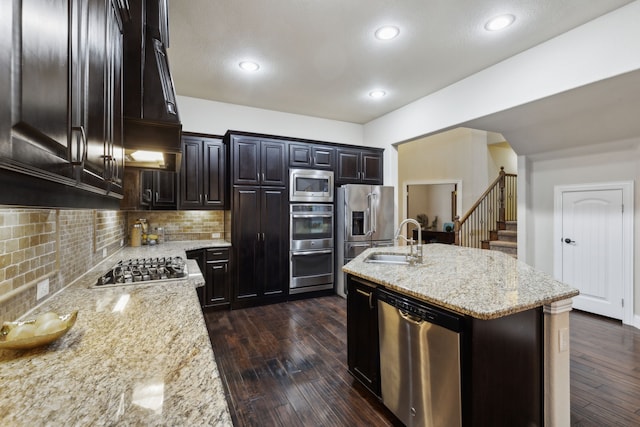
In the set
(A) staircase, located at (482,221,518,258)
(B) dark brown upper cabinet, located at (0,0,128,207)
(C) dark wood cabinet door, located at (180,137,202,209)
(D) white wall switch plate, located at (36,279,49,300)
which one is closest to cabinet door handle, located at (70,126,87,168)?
(B) dark brown upper cabinet, located at (0,0,128,207)

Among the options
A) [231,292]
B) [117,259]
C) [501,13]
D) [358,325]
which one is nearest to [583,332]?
[358,325]

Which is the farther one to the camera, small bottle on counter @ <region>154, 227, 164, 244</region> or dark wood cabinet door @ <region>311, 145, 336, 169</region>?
dark wood cabinet door @ <region>311, 145, 336, 169</region>

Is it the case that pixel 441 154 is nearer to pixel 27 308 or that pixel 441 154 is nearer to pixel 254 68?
pixel 254 68

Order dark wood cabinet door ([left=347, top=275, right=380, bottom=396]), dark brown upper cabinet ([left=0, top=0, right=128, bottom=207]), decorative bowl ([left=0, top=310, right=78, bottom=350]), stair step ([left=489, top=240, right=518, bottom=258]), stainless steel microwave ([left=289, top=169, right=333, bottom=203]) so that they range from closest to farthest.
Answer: dark brown upper cabinet ([left=0, top=0, right=128, bottom=207])
decorative bowl ([left=0, top=310, right=78, bottom=350])
dark wood cabinet door ([left=347, top=275, right=380, bottom=396])
stainless steel microwave ([left=289, top=169, right=333, bottom=203])
stair step ([left=489, top=240, right=518, bottom=258])

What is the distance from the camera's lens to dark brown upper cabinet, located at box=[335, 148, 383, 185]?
4.79 metres

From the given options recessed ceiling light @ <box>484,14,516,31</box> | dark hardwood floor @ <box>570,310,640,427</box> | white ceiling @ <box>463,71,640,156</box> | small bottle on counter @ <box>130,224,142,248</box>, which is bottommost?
dark hardwood floor @ <box>570,310,640,427</box>

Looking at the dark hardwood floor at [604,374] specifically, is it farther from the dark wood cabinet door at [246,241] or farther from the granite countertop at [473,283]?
the dark wood cabinet door at [246,241]

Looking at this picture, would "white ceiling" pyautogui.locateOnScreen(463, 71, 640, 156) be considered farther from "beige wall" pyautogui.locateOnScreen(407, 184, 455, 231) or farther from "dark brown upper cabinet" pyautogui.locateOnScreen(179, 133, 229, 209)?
"beige wall" pyautogui.locateOnScreen(407, 184, 455, 231)

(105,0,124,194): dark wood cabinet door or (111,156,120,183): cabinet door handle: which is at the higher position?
(105,0,124,194): dark wood cabinet door

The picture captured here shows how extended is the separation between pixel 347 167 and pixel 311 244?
1374 mm

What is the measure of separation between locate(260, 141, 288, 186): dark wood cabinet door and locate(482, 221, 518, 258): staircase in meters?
4.18

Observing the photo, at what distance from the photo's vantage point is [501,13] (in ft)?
7.94

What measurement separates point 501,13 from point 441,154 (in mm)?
5308

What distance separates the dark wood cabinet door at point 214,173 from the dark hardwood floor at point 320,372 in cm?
152
